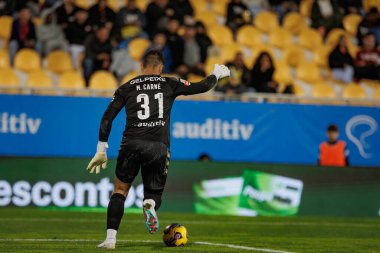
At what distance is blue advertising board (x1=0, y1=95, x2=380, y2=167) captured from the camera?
55.6ft

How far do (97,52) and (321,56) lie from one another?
21.6 ft

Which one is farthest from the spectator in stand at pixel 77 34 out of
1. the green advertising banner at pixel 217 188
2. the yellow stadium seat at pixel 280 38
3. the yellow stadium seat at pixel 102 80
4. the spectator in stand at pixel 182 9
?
the yellow stadium seat at pixel 280 38

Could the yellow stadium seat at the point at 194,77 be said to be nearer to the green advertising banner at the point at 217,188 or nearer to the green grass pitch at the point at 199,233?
the green advertising banner at the point at 217,188

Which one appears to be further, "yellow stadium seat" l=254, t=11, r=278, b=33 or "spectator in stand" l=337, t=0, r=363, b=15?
"spectator in stand" l=337, t=0, r=363, b=15

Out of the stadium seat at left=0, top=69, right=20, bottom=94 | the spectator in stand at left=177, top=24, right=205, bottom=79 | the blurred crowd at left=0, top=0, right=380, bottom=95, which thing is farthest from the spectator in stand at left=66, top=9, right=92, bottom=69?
the spectator in stand at left=177, top=24, right=205, bottom=79

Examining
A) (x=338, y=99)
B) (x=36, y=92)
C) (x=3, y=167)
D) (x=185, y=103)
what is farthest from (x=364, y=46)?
(x=3, y=167)

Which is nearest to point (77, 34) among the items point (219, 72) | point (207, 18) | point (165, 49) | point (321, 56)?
point (165, 49)

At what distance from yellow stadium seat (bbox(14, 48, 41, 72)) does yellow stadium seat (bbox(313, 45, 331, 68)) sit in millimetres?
7381

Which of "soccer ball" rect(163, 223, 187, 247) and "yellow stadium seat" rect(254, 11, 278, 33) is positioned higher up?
"yellow stadium seat" rect(254, 11, 278, 33)

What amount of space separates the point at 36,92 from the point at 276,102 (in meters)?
4.79

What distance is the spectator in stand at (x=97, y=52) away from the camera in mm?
19109

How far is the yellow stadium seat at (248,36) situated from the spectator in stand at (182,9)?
1.48 m

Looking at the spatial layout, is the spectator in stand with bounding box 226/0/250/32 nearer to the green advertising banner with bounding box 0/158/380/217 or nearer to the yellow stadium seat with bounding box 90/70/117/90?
the yellow stadium seat with bounding box 90/70/117/90

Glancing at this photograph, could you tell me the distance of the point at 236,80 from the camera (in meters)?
18.7
